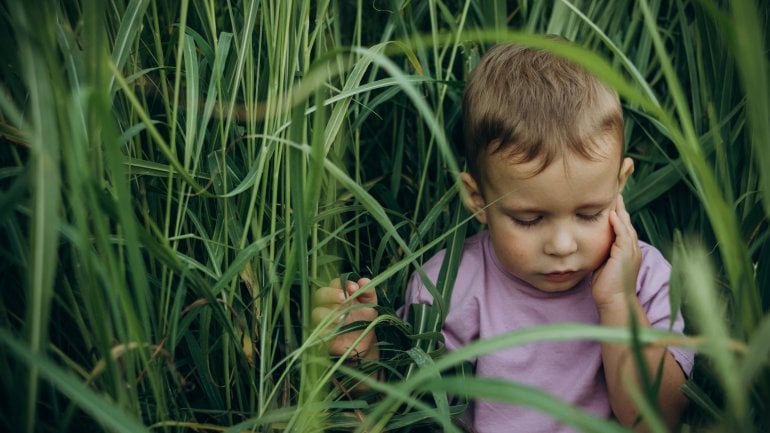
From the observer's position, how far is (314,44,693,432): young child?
49.1 inches

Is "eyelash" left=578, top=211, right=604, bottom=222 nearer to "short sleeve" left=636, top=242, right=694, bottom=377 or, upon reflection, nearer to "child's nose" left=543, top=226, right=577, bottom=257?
"child's nose" left=543, top=226, right=577, bottom=257

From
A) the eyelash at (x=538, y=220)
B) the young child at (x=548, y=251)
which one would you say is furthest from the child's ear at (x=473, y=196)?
the eyelash at (x=538, y=220)

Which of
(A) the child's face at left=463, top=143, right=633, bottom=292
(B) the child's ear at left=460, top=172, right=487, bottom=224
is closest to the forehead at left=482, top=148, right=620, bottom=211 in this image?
(A) the child's face at left=463, top=143, right=633, bottom=292

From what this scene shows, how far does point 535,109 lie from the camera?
1.28m

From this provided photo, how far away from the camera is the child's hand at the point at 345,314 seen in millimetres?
1232

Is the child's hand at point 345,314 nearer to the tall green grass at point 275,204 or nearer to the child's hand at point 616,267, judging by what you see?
the tall green grass at point 275,204

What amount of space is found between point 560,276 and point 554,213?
12cm

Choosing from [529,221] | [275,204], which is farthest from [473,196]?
[275,204]

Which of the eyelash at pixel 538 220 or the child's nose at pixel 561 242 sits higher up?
the eyelash at pixel 538 220

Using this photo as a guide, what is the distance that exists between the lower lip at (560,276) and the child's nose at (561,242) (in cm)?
6

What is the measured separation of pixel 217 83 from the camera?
1.23 meters

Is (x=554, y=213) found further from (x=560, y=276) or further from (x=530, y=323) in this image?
(x=530, y=323)

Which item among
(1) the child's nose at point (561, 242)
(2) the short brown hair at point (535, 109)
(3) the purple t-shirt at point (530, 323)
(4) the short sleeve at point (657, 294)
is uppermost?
(2) the short brown hair at point (535, 109)

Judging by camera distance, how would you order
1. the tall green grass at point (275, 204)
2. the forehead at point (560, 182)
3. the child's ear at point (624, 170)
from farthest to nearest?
1. the child's ear at point (624, 170)
2. the forehead at point (560, 182)
3. the tall green grass at point (275, 204)
